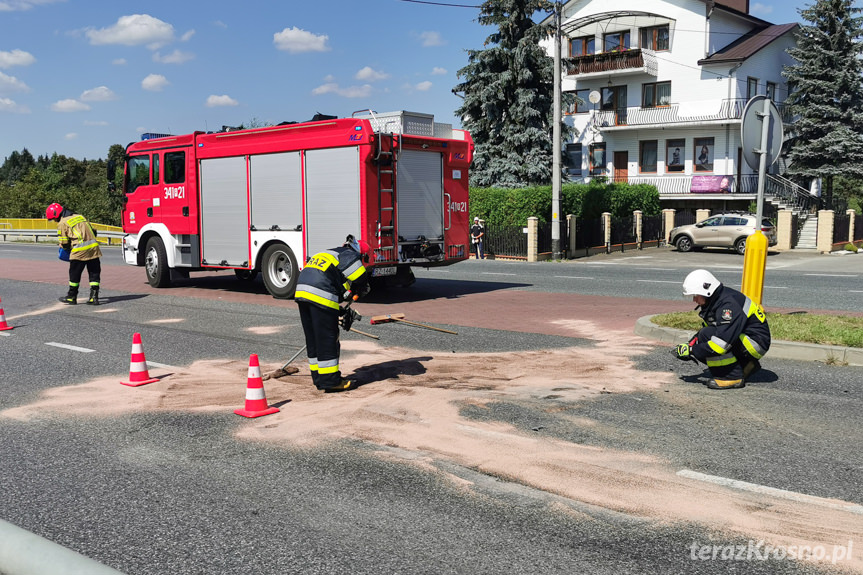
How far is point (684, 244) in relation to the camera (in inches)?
1207

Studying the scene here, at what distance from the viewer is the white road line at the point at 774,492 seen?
13.8 feet

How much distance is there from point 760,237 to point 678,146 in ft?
110

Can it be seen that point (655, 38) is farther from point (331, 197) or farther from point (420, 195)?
point (331, 197)

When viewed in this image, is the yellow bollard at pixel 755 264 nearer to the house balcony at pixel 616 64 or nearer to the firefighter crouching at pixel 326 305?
the firefighter crouching at pixel 326 305

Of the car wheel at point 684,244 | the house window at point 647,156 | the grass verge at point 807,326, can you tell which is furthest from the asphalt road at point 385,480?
the house window at point 647,156

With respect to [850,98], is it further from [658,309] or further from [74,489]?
[74,489]

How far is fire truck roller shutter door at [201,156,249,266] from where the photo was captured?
48.9ft

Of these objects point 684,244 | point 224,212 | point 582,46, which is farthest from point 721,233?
point 224,212

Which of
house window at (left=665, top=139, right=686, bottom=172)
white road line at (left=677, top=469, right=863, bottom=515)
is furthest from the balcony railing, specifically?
white road line at (left=677, top=469, right=863, bottom=515)

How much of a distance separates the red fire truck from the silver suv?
679 inches

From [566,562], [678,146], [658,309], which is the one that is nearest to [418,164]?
[658,309]

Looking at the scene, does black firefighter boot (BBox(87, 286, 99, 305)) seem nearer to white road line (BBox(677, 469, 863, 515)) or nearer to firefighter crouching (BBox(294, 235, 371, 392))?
firefighter crouching (BBox(294, 235, 371, 392))

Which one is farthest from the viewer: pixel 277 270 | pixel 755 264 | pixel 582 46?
pixel 582 46

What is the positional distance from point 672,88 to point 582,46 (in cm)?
615
